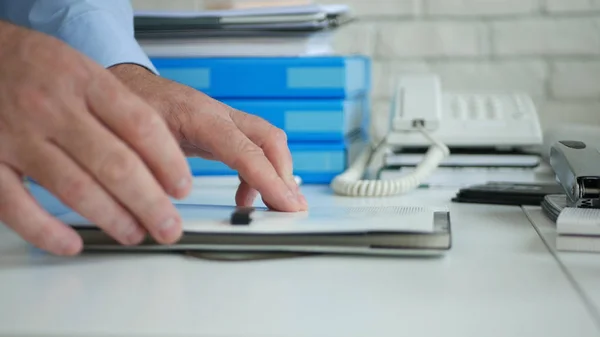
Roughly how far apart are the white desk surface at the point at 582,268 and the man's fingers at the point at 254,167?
0.24 m

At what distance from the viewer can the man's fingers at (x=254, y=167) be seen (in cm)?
75

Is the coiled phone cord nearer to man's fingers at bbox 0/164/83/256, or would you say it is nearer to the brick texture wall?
the brick texture wall

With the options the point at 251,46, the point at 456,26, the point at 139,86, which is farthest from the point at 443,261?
the point at 456,26

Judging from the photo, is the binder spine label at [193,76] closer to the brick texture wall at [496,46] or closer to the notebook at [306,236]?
the brick texture wall at [496,46]

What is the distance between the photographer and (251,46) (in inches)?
47.1

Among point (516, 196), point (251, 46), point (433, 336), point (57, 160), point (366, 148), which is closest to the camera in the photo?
point (433, 336)

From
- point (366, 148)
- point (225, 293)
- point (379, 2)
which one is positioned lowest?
point (366, 148)

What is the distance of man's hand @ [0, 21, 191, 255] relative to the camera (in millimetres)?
595

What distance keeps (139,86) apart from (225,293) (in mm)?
404

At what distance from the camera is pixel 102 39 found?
1.00 metres

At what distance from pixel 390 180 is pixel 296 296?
0.55 metres

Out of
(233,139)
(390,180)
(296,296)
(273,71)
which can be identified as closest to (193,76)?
(273,71)

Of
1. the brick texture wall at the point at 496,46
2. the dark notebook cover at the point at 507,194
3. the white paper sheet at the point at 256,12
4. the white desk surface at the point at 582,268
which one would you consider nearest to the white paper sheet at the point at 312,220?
the white desk surface at the point at 582,268

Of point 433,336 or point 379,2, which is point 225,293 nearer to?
point 433,336
